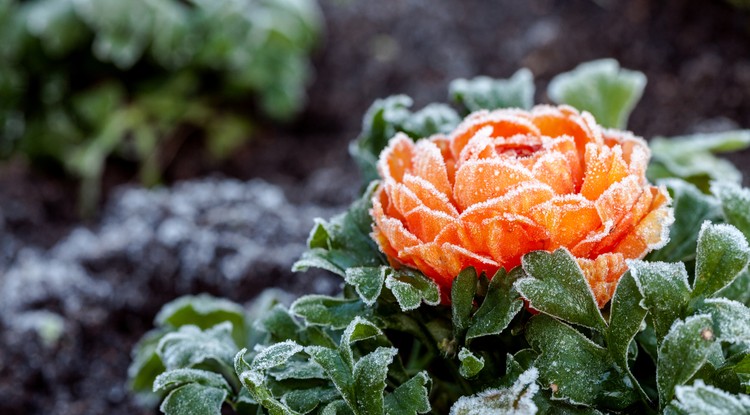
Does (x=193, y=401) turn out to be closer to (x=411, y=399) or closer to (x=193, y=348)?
(x=193, y=348)

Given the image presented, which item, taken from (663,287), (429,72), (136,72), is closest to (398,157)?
(663,287)

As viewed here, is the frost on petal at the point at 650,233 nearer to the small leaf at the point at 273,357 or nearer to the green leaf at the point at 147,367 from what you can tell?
the small leaf at the point at 273,357

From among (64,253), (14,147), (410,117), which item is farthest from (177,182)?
(410,117)

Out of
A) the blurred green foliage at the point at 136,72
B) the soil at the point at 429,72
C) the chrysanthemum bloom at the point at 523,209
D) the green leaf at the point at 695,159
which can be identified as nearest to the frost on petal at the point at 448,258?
the chrysanthemum bloom at the point at 523,209

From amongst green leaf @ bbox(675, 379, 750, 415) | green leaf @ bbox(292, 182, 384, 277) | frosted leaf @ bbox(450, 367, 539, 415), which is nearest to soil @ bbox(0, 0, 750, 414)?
green leaf @ bbox(292, 182, 384, 277)

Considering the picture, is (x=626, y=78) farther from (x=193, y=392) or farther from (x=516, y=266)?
(x=193, y=392)

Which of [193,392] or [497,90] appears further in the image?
[497,90]

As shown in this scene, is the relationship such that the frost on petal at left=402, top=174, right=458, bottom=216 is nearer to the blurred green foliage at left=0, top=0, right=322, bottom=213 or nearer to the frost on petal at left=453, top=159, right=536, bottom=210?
the frost on petal at left=453, top=159, right=536, bottom=210
